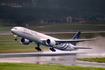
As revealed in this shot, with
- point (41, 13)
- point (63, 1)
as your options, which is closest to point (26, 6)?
point (41, 13)

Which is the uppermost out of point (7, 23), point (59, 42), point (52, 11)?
point (52, 11)

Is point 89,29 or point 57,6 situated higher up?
point 57,6

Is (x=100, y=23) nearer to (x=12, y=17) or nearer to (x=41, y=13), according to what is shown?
(x=41, y=13)

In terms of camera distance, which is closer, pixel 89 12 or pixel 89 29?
pixel 89 29

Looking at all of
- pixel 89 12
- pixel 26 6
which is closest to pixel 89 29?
pixel 89 12

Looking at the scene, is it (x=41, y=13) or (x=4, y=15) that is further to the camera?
(x=41, y=13)

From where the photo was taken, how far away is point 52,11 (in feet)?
391

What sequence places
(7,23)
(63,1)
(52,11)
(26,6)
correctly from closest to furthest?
(7,23) < (26,6) < (52,11) < (63,1)

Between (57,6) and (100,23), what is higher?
(57,6)

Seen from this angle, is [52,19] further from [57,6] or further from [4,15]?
[4,15]

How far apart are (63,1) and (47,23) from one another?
76.6 ft

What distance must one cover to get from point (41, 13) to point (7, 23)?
76.2 feet

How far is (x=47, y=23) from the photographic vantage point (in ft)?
368

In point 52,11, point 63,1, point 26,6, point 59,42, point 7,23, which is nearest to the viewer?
point 59,42
